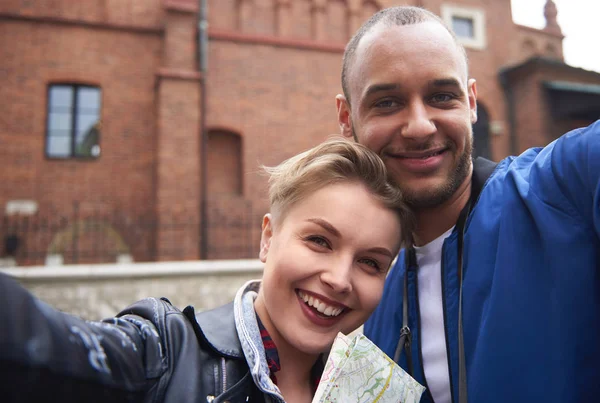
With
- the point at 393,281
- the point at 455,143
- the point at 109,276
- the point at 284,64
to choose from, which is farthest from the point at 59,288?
the point at 284,64

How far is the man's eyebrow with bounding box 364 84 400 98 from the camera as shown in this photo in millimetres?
1776

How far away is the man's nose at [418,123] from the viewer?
5.75 feet

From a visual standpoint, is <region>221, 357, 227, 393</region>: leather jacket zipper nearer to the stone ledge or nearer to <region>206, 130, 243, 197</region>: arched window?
the stone ledge

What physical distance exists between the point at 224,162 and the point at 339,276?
10.6 meters

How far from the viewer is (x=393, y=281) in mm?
2143

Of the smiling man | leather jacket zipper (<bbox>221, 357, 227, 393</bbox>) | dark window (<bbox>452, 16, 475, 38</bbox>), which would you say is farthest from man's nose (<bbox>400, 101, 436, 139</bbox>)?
dark window (<bbox>452, 16, 475, 38</bbox>)

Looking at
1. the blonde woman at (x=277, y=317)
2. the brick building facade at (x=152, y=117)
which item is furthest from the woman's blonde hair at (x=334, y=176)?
the brick building facade at (x=152, y=117)

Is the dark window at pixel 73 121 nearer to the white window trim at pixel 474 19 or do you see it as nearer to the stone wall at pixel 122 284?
the stone wall at pixel 122 284

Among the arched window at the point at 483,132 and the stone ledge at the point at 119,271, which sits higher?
the arched window at the point at 483,132

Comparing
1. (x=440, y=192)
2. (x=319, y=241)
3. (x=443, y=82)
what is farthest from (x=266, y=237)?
(x=443, y=82)

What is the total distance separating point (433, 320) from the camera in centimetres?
181

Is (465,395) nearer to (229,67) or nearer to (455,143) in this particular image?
(455,143)

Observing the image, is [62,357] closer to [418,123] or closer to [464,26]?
[418,123]

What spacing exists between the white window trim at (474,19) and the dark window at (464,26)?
0.08 m
